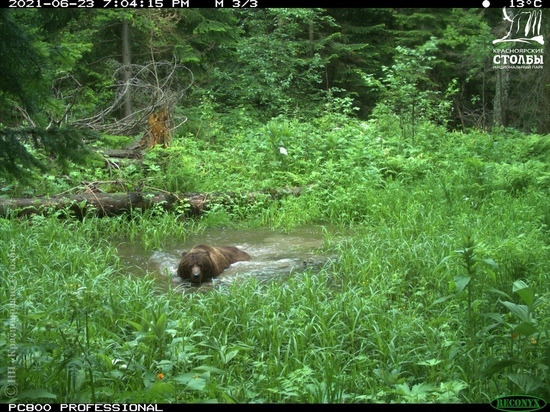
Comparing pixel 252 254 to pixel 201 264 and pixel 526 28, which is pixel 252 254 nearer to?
pixel 201 264

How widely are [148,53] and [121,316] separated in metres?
8.76

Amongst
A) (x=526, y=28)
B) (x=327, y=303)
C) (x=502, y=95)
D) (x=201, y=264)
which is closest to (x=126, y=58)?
(x=201, y=264)

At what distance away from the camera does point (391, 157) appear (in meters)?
10.4

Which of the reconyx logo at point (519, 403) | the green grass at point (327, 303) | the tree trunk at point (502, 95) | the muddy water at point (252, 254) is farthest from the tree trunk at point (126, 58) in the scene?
the reconyx logo at point (519, 403)

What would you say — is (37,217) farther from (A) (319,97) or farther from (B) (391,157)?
(A) (319,97)

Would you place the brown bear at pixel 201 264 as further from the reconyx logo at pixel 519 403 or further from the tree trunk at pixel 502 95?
the tree trunk at pixel 502 95

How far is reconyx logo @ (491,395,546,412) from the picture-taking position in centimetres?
282

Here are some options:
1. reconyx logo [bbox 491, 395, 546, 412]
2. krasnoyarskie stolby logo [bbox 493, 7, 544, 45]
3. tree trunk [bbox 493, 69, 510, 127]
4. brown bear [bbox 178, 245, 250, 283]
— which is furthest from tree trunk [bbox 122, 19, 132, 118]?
reconyx logo [bbox 491, 395, 546, 412]

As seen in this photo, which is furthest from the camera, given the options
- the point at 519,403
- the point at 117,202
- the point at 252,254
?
the point at 117,202

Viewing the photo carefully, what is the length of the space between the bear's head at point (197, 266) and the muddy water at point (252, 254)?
91 millimetres

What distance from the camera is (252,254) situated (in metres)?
7.43

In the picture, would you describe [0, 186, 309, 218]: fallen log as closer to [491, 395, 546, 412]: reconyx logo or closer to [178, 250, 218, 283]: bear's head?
[178, 250, 218, 283]: bear's head

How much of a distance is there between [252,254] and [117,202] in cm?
240

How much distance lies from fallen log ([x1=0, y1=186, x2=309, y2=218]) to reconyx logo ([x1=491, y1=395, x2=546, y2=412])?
632 cm
